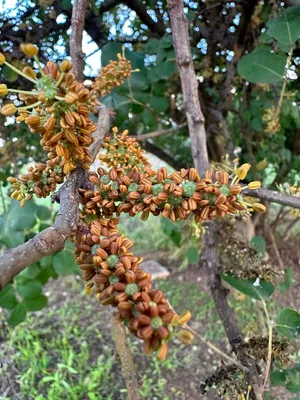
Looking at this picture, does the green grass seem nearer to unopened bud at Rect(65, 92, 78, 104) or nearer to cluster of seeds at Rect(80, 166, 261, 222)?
cluster of seeds at Rect(80, 166, 261, 222)

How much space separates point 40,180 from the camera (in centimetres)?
42

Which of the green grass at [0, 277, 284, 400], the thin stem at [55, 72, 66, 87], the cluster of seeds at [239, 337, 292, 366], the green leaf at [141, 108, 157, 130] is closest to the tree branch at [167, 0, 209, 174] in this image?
the cluster of seeds at [239, 337, 292, 366]

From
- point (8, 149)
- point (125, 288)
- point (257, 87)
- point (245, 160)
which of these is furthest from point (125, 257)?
point (245, 160)

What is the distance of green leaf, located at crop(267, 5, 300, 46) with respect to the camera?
0.69 metres

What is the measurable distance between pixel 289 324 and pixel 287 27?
449mm

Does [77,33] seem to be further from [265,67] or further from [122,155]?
[265,67]

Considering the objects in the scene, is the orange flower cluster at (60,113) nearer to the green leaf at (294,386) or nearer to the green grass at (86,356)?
the green leaf at (294,386)

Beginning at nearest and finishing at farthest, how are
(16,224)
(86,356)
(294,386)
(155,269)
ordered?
(294,386)
(16,224)
(86,356)
(155,269)

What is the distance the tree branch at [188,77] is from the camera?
63 cm

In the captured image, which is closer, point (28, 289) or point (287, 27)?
point (287, 27)

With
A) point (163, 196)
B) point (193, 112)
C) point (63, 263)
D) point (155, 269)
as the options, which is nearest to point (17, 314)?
point (63, 263)

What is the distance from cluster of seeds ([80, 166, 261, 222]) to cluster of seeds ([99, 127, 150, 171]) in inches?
4.1

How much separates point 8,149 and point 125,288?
786 millimetres

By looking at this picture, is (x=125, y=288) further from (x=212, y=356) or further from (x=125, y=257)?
(x=212, y=356)
